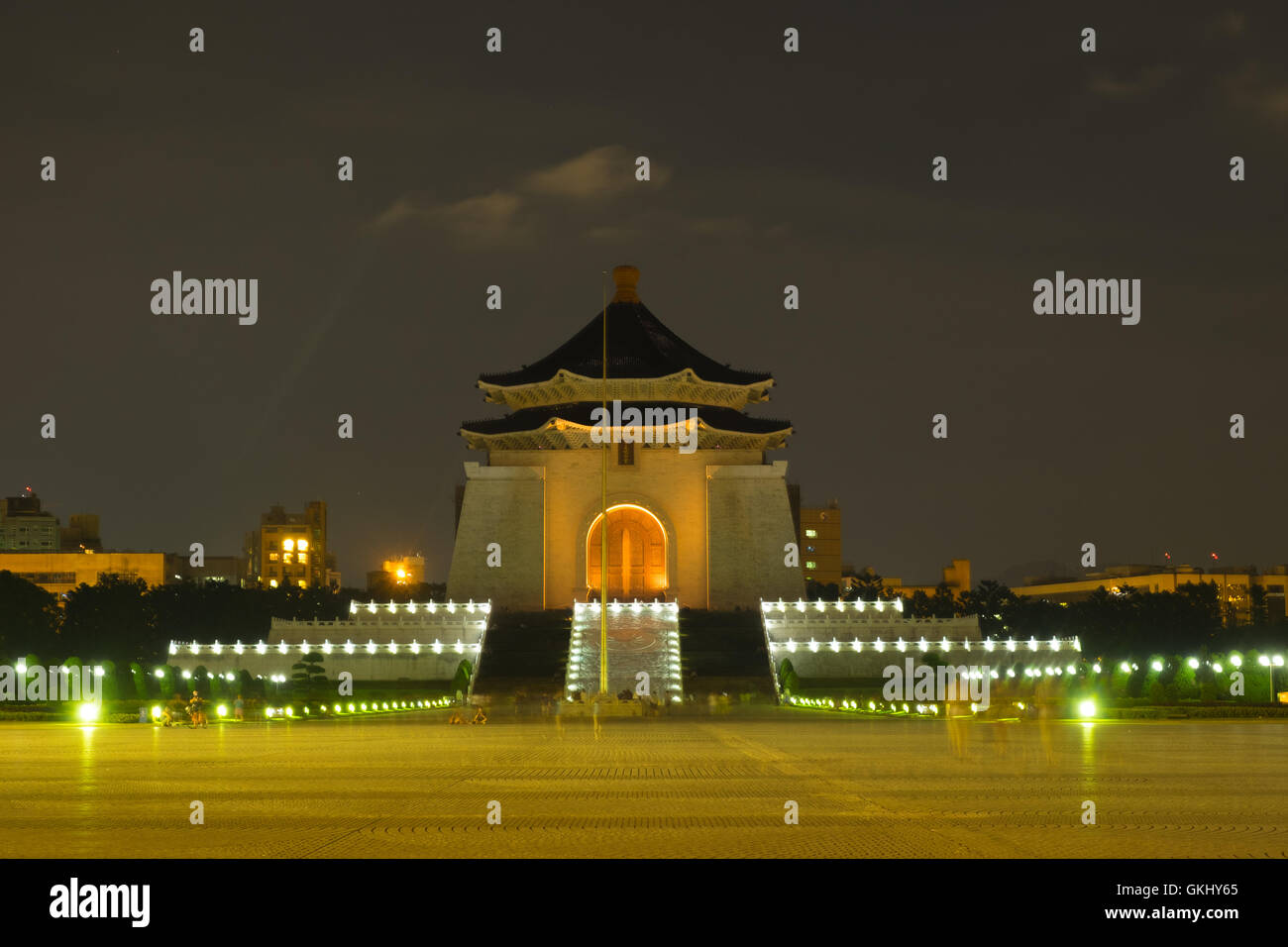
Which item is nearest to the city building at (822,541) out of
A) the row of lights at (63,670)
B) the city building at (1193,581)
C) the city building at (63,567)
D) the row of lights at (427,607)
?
the city building at (1193,581)

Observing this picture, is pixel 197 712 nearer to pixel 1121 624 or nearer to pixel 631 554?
pixel 631 554

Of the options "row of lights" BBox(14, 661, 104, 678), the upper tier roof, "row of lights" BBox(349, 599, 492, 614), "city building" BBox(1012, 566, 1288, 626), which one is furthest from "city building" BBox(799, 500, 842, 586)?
"row of lights" BBox(14, 661, 104, 678)

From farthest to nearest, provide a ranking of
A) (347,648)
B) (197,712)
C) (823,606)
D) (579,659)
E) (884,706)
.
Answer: (823,606)
(347,648)
(579,659)
(884,706)
(197,712)

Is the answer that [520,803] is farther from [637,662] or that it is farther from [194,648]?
[194,648]

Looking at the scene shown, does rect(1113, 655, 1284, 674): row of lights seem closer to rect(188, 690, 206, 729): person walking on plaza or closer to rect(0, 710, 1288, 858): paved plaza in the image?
rect(0, 710, 1288, 858): paved plaza

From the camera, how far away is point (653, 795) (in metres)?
12.1

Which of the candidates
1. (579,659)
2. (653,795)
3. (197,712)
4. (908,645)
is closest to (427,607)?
(579,659)

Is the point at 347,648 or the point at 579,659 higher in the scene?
the point at 347,648

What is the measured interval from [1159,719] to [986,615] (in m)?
36.5

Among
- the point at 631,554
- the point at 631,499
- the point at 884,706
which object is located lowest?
the point at 884,706

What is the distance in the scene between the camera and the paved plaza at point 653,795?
8977 millimetres

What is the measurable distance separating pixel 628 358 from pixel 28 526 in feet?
264

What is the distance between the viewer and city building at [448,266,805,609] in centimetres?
5472
